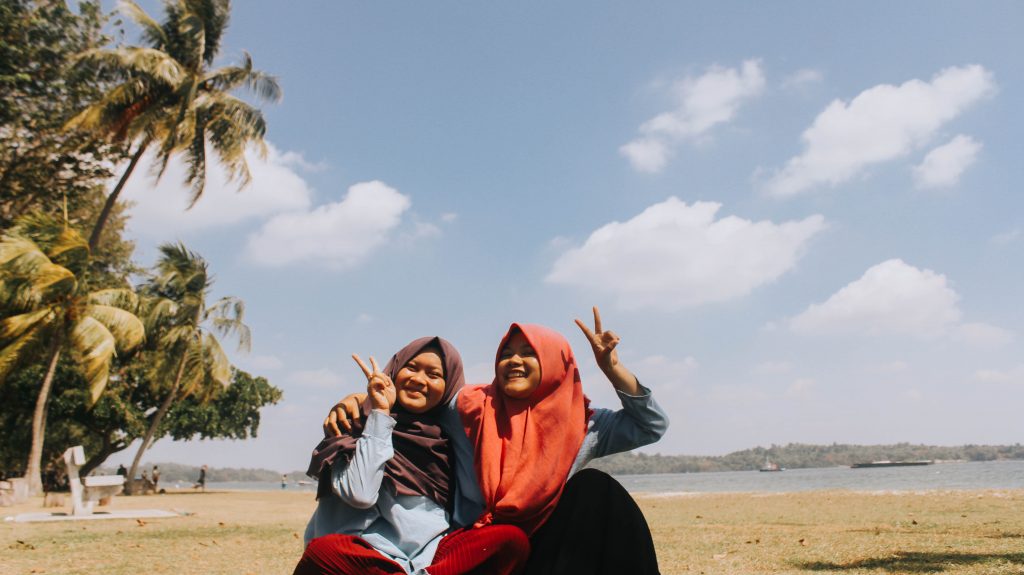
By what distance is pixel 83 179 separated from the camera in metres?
19.5

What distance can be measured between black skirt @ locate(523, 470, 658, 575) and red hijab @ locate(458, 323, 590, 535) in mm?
62

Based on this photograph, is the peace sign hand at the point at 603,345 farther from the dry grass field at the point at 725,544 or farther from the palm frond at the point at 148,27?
the palm frond at the point at 148,27

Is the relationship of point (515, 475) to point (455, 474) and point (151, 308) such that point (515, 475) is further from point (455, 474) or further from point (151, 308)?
point (151, 308)

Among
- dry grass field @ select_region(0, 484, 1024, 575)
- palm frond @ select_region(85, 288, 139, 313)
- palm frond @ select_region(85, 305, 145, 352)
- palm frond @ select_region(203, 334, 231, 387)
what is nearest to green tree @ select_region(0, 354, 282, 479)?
palm frond @ select_region(203, 334, 231, 387)

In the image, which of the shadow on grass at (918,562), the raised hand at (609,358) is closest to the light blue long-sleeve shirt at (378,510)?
the raised hand at (609,358)

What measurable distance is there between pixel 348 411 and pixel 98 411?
30.8 m

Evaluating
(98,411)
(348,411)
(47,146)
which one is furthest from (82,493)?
(98,411)

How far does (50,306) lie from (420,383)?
17071mm

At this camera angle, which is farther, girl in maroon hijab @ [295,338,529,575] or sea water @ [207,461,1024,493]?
sea water @ [207,461,1024,493]

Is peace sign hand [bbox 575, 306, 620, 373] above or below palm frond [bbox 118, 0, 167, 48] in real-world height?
below

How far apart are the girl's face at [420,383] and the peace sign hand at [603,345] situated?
0.62 metres

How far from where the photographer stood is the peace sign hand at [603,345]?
9.62 ft

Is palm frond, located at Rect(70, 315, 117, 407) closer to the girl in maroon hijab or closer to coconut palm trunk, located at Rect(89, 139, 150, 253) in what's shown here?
coconut palm trunk, located at Rect(89, 139, 150, 253)

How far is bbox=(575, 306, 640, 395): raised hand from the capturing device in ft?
9.47
